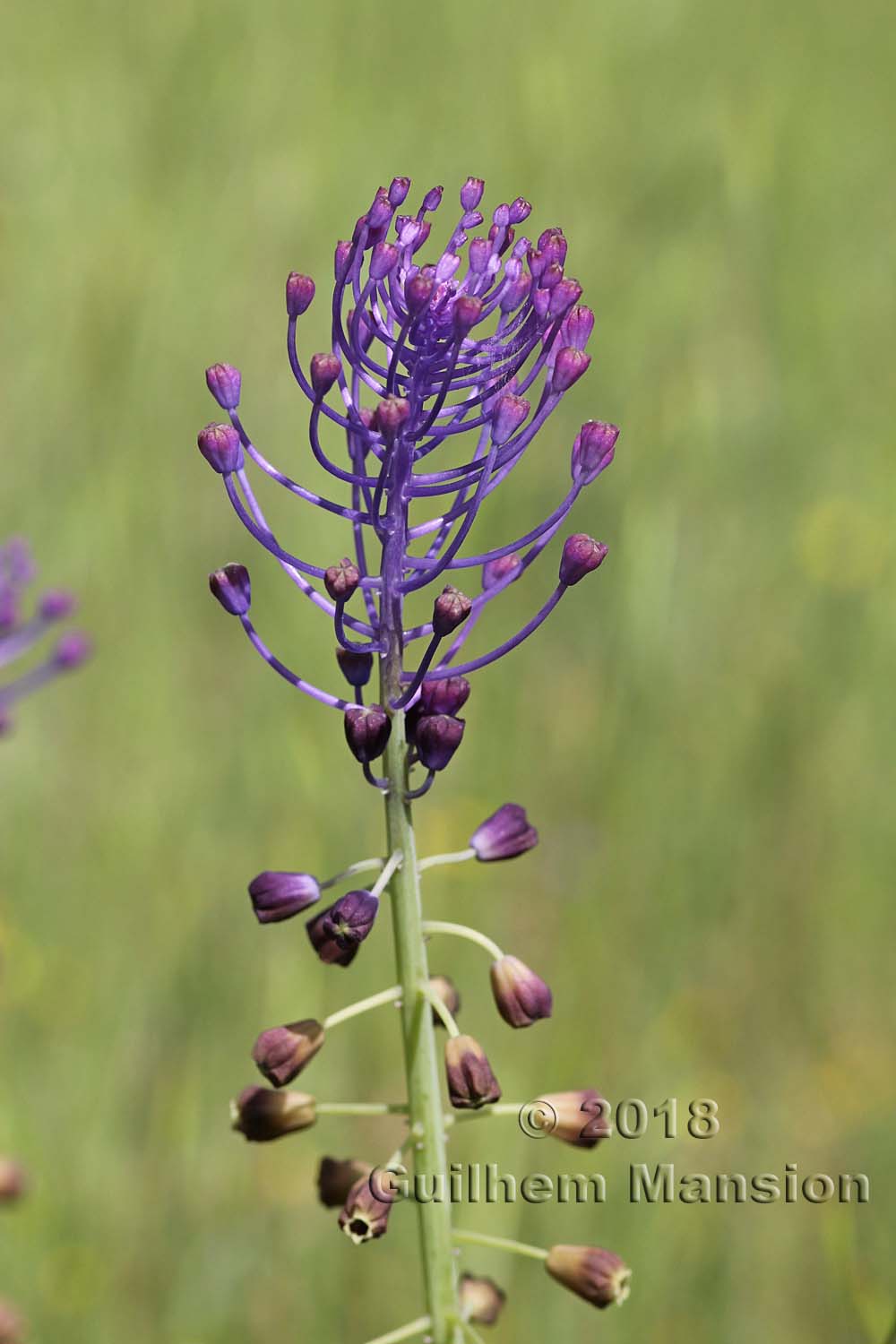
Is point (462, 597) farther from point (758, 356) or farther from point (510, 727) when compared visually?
point (758, 356)

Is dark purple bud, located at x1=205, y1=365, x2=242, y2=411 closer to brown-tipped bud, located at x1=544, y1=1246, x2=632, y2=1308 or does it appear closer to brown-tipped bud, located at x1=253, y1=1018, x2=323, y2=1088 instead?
brown-tipped bud, located at x1=253, y1=1018, x2=323, y2=1088

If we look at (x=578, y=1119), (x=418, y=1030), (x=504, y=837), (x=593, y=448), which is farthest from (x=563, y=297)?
(x=578, y=1119)

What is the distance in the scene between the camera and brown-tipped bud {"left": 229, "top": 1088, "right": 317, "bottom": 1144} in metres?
1.62

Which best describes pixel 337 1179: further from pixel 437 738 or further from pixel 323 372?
pixel 323 372

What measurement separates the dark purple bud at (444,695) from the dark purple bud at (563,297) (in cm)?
44

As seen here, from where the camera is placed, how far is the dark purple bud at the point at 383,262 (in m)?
1.51

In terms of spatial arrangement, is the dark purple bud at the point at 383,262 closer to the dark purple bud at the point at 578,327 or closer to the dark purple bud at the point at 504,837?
the dark purple bud at the point at 578,327

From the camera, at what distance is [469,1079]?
1523mm

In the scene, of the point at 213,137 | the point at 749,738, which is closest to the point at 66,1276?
the point at 749,738

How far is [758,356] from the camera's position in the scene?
568 cm

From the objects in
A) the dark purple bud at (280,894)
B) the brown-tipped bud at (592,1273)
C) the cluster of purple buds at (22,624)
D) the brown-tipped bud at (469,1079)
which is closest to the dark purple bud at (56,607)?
the cluster of purple buds at (22,624)

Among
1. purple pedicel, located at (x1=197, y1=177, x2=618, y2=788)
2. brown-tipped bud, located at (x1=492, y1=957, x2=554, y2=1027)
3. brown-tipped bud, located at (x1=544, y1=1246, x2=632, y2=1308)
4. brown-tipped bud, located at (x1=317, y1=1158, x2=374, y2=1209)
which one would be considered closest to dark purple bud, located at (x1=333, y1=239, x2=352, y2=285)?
purple pedicel, located at (x1=197, y1=177, x2=618, y2=788)

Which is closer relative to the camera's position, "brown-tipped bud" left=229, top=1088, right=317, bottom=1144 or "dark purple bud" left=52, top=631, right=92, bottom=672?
"brown-tipped bud" left=229, top=1088, right=317, bottom=1144

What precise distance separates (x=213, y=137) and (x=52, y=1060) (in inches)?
182
